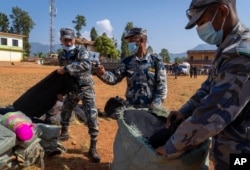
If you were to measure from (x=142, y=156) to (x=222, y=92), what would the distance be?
77cm

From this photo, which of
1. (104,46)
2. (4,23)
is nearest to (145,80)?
(104,46)

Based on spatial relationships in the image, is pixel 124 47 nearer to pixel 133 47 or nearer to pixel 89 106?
pixel 89 106

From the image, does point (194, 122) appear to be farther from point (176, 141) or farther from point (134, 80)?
point (134, 80)

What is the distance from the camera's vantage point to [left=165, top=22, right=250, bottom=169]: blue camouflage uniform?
5.18ft

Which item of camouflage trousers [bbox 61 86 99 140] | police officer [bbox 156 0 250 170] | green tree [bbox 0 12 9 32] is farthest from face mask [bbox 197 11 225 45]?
green tree [bbox 0 12 9 32]

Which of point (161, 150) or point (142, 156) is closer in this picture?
point (161, 150)

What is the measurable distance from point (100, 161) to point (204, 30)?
2.96 meters

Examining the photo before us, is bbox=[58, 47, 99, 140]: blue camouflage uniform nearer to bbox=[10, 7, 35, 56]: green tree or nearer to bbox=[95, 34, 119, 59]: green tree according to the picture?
bbox=[95, 34, 119, 59]: green tree

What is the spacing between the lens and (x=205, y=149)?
2.10 meters

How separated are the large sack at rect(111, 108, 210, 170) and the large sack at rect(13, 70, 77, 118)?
A: 70.4 inches

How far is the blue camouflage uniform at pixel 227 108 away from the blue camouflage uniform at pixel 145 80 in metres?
1.88

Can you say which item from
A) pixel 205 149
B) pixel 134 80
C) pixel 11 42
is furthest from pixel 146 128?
pixel 11 42

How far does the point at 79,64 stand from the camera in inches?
167

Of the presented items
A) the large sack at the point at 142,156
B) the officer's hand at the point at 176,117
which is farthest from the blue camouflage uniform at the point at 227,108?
the officer's hand at the point at 176,117
